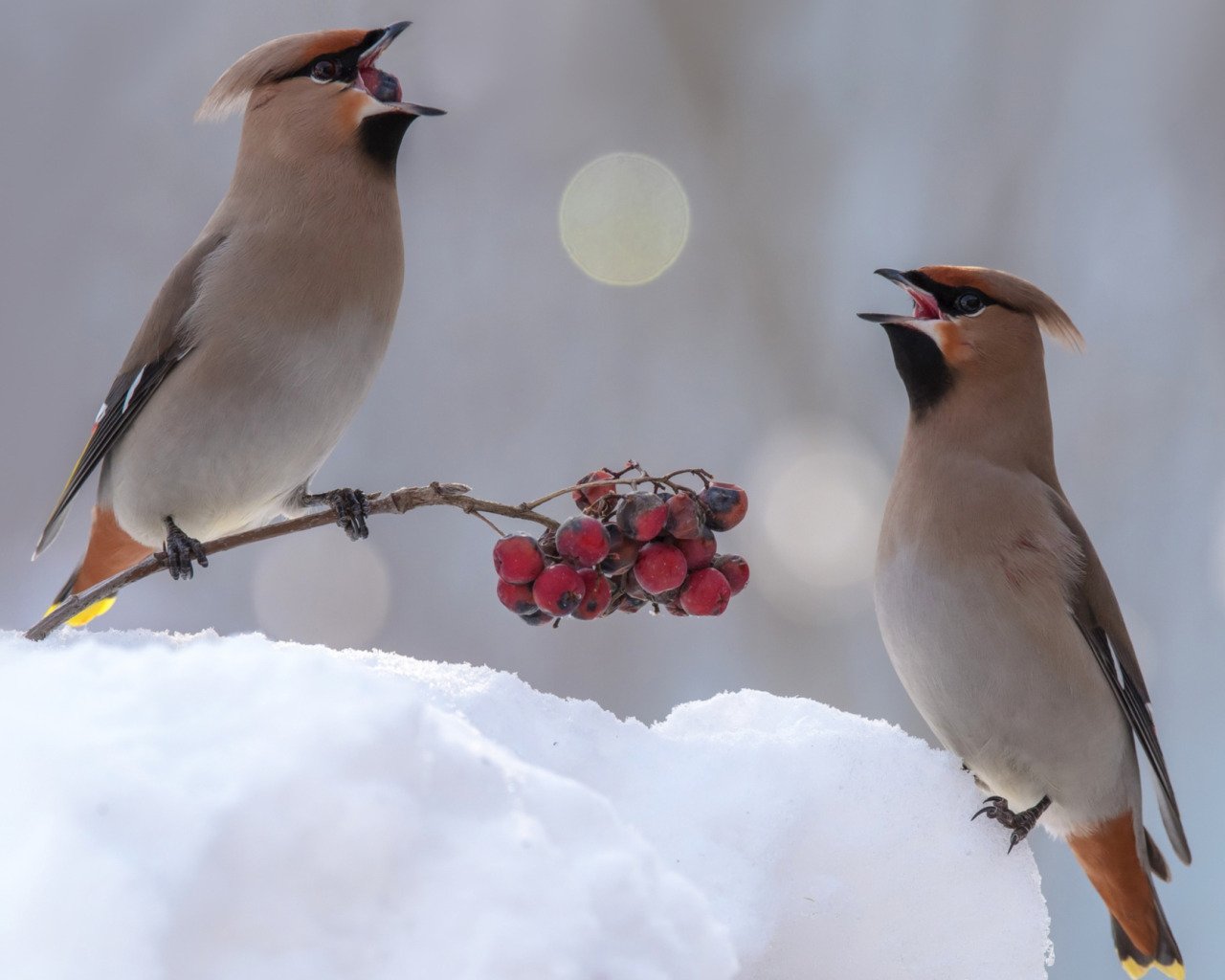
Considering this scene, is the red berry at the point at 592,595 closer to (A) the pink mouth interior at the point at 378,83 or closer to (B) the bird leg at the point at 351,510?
(B) the bird leg at the point at 351,510

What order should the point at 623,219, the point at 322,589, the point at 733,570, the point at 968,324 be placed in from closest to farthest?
the point at 733,570
the point at 968,324
the point at 322,589
the point at 623,219

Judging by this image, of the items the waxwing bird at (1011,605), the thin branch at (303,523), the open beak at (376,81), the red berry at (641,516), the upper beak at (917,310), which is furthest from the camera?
the upper beak at (917,310)

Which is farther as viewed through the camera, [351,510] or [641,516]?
[351,510]

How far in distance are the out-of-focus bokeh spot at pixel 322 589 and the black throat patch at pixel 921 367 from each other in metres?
1.49

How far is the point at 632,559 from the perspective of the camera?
131 cm

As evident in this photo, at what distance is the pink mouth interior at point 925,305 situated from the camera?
72.4 inches

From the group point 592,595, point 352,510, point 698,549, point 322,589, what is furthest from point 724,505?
point 322,589

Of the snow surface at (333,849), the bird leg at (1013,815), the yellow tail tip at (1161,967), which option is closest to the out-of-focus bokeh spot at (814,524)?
the yellow tail tip at (1161,967)

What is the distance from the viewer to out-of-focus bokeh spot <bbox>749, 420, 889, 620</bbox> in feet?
10.5

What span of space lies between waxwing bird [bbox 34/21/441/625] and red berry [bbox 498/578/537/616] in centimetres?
26

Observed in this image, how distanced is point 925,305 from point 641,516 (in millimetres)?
776

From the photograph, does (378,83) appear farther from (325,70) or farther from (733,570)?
(733,570)

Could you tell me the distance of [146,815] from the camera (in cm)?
55

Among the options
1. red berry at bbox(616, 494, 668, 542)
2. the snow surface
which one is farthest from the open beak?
the snow surface
